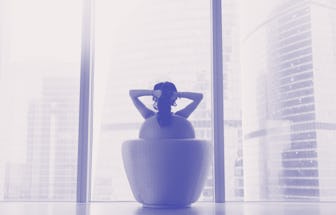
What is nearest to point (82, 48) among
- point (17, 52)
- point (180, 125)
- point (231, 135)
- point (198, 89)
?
Result: point (17, 52)

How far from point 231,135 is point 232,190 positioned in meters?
0.26

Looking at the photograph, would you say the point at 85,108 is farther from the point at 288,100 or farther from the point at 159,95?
the point at 288,100

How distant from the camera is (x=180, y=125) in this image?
3.58ft

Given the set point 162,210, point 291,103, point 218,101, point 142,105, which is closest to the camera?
point 162,210

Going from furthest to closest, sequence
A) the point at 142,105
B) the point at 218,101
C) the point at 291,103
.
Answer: the point at 291,103 → the point at 218,101 → the point at 142,105

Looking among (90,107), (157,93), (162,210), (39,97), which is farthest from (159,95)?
(39,97)

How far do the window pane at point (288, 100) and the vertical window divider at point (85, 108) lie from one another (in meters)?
0.66

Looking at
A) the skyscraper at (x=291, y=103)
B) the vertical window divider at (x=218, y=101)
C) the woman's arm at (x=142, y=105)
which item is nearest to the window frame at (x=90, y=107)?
the vertical window divider at (x=218, y=101)

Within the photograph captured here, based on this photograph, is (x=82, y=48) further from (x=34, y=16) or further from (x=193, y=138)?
(x=193, y=138)

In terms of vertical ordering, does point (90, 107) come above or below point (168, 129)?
above

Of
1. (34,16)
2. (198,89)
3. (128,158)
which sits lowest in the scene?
(128,158)

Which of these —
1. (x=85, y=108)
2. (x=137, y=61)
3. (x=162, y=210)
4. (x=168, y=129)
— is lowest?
(x=162, y=210)

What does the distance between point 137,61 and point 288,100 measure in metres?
0.76

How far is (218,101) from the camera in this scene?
176 cm
